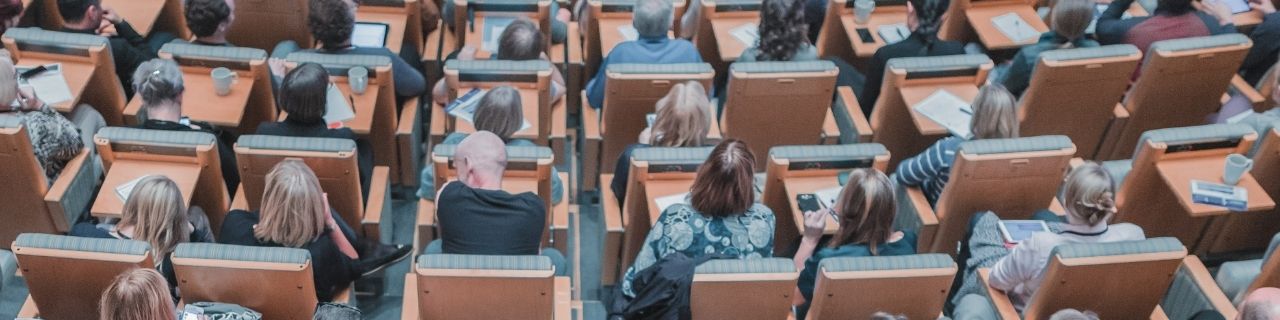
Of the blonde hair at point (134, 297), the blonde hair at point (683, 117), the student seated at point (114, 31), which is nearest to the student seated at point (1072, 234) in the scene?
the blonde hair at point (683, 117)

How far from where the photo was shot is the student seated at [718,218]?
4227mm

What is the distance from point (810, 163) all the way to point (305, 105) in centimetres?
204

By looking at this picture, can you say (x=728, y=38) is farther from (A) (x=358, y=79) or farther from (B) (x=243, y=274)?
(B) (x=243, y=274)

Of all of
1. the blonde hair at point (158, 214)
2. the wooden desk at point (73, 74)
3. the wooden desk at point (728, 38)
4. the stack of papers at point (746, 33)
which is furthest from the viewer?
the stack of papers at point (746, 33)

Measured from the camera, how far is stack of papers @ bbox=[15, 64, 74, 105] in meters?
5.03

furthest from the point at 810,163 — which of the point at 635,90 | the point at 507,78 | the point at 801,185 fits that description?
the point at 507,78

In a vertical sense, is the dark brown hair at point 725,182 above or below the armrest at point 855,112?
above

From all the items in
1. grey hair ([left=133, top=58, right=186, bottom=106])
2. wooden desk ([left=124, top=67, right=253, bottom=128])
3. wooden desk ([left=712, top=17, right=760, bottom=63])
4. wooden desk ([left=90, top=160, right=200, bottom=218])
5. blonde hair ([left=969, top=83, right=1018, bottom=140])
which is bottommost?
wooden desk ([left=712, top=17, right=760, bottom=63])

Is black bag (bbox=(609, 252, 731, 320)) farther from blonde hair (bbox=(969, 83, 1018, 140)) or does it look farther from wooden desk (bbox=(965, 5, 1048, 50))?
wooden desk (bbox=(965, 5, 1048, 50))

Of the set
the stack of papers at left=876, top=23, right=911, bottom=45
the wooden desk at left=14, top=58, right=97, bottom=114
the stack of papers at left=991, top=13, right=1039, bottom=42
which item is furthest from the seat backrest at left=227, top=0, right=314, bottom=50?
the stack of papers at left=991, top=13, right=1039, bottom=42

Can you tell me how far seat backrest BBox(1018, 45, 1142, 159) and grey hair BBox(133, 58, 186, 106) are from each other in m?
3.62

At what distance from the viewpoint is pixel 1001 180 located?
4.68m

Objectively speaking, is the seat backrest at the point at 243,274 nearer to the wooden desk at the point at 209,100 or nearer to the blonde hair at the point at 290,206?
the blonde hair at the point at 290,206

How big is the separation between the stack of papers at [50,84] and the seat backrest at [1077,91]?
4170mm
